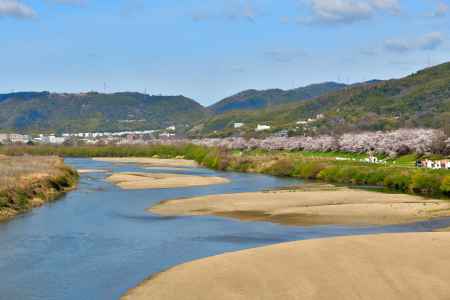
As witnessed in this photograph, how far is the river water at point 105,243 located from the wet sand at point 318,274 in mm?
2245

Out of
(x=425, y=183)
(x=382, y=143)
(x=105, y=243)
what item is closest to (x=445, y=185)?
(x=425, y=183)

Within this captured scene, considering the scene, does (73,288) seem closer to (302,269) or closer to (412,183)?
(302,269)

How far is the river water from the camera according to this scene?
1069 inches

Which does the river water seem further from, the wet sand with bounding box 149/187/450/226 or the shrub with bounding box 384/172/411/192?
the shrub with bounding box 384/172/411/192

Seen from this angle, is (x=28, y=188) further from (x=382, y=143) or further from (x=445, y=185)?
(x=382, y=143)

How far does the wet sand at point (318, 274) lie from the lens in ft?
78.2

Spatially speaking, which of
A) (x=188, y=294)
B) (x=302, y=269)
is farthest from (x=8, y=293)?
(x=302, y=269)

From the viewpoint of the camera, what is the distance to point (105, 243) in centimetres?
3644

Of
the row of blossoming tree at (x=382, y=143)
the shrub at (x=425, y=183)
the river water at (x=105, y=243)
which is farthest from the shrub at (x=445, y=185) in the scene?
the row of blossoming tree at (x=382, y=143)

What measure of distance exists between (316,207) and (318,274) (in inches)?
991

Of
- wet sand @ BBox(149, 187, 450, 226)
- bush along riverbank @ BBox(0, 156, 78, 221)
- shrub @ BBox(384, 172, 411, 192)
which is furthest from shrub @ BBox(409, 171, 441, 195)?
bush along riverbank @ BBox(0, 156, 78, 221)

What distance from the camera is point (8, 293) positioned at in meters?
25.7

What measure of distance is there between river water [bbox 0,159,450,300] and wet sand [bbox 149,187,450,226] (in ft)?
7.86

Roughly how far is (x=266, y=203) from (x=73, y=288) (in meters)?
30.0
